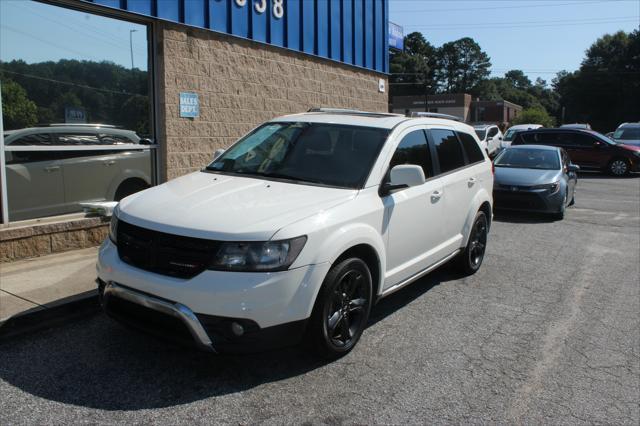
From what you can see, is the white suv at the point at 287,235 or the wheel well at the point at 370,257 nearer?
the white suv at the point at 287,235

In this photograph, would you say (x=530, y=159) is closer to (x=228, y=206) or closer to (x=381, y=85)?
(x=381, y=85)

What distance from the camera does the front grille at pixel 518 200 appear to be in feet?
36.9

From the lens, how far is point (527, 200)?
448 inches

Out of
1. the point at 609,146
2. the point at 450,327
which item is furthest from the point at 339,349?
the point at 609,146

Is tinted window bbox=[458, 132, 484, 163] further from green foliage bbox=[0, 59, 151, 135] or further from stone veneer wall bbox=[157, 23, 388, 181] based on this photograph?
green foliage bbox=[0, 59, 151, 135]

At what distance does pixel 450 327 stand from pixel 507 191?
23.3 ft

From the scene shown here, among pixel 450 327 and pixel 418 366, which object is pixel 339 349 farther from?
pixel 450 327

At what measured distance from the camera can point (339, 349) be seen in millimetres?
4242

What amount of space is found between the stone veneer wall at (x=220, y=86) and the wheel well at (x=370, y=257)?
4.81 meters

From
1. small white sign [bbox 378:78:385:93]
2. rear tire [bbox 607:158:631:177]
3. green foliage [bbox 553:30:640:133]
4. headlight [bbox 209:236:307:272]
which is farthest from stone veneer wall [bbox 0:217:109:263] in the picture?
green foliage [bbox 553:30:640:133]

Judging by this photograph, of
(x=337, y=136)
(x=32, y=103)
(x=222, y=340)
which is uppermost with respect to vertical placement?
(x=32, y=103)

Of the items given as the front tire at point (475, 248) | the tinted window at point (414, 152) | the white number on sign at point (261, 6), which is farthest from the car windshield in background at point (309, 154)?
the white number on sign at point (261, 6)

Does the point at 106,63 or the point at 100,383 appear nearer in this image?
the point at 100,383

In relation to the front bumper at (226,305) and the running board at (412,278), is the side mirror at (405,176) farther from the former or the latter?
the front bumper at (226,305)
